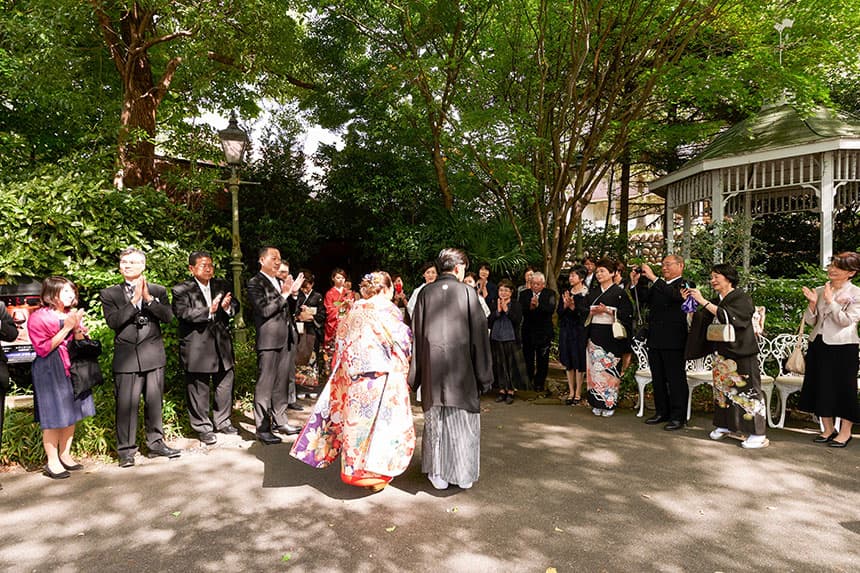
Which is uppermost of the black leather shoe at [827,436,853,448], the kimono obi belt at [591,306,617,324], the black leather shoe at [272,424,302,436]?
the kimono obi belt at [591,306,617,324]

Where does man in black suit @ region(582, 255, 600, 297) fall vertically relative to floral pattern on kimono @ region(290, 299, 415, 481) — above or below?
above

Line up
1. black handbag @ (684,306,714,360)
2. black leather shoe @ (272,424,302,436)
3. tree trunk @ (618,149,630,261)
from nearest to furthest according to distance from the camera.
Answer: black handbag @ (684,306,714,360) → black leather shoe @ (272,424,302,436) → tree trunk @ (618,149,630,261)

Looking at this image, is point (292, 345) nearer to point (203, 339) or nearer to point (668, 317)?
point (203, 339)

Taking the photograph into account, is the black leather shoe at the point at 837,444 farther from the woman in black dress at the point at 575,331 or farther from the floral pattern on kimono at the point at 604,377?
the woman in black dress at the point at 575,331

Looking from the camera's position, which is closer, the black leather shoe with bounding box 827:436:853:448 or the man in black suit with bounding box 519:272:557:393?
the black leather shoe with bounding box 827:436:853:448

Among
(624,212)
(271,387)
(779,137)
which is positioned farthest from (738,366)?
(624,212)

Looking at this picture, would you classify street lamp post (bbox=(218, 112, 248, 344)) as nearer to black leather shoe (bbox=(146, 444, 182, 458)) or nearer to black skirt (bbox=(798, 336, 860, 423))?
black leather shoe (bbox=(146, 444, 182, 458))

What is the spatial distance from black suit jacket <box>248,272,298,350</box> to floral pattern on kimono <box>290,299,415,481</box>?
139cm

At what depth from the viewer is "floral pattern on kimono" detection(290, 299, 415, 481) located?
4.11 meters

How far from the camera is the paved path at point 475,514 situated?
10.7 ft

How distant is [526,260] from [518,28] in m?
4.66

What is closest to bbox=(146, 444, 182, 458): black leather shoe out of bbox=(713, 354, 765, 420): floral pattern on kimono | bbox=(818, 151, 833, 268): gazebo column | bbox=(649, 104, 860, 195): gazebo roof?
bbox=(713, 354, 765, 420): floral pattern on kimono

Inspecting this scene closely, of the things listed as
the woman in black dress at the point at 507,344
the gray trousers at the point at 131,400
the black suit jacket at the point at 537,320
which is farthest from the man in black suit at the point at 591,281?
the gray trousers at the point at 131,400

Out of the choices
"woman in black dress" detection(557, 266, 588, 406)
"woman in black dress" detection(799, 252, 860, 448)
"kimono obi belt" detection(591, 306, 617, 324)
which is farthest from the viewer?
"woman in black dress" detection(557, 266, 588, 406)
